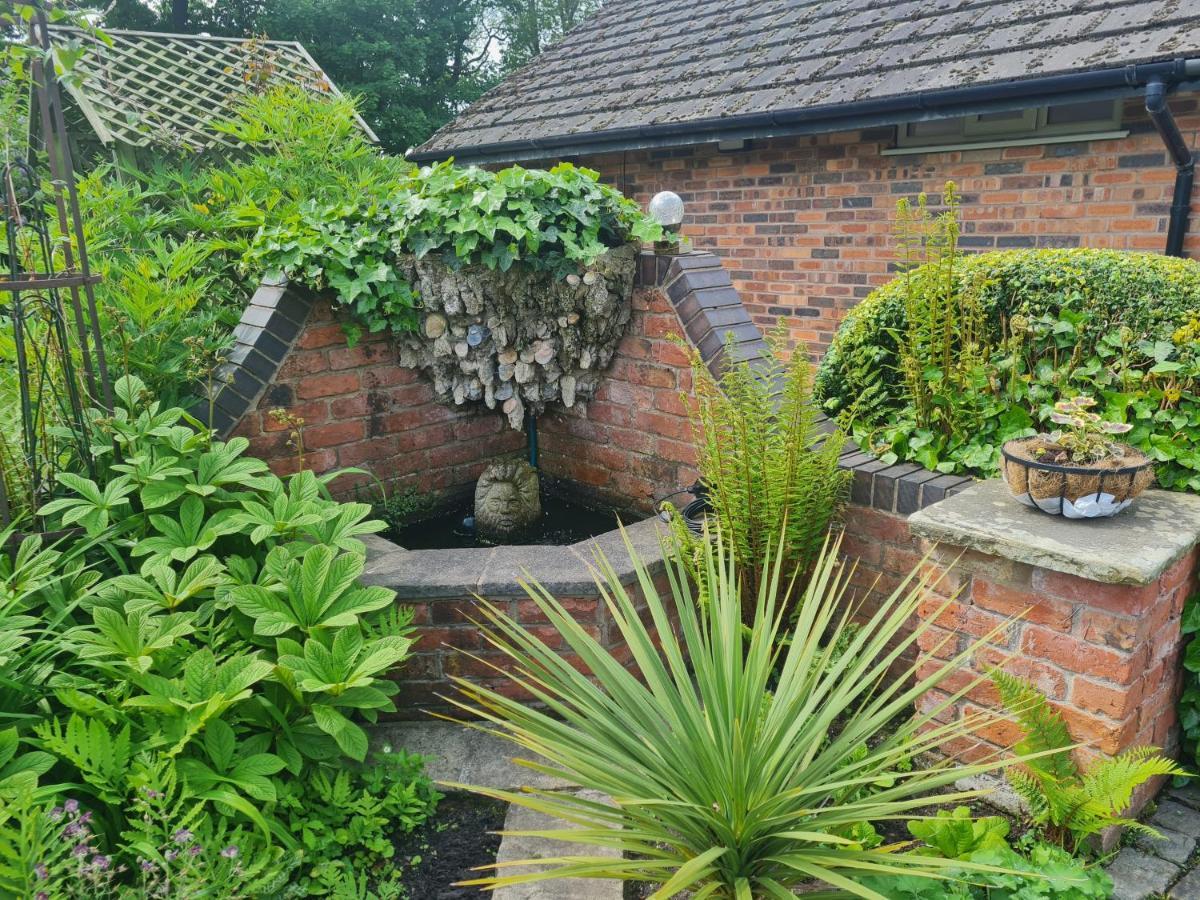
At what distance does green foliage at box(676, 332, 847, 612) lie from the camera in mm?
2643

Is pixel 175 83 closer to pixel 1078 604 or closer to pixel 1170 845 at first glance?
pixel 1078 604

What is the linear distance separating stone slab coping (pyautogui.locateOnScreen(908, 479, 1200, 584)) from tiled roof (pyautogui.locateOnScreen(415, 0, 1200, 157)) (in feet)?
8.47

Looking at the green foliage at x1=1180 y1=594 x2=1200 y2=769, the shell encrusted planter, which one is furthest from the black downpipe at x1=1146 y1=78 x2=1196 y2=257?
the shell encrusted planter

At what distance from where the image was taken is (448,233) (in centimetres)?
328

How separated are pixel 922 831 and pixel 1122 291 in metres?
1.89

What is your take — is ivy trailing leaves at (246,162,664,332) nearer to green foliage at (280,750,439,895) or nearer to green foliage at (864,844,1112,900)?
green foliage at (280,750,439,895)

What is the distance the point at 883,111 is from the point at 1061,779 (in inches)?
150

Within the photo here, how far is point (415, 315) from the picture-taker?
3.50 meters

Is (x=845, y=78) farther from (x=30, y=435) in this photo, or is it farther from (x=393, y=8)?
(x=393, y=8)

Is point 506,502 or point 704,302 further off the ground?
point 704,302

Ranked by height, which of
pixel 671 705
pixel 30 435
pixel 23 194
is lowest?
pixel 671 705

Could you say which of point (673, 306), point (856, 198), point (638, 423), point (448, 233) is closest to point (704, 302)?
point (673, 306)

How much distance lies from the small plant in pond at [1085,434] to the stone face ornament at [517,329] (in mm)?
1748

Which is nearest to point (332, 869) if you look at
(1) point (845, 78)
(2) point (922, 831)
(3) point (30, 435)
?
(2) point (922, 831)
